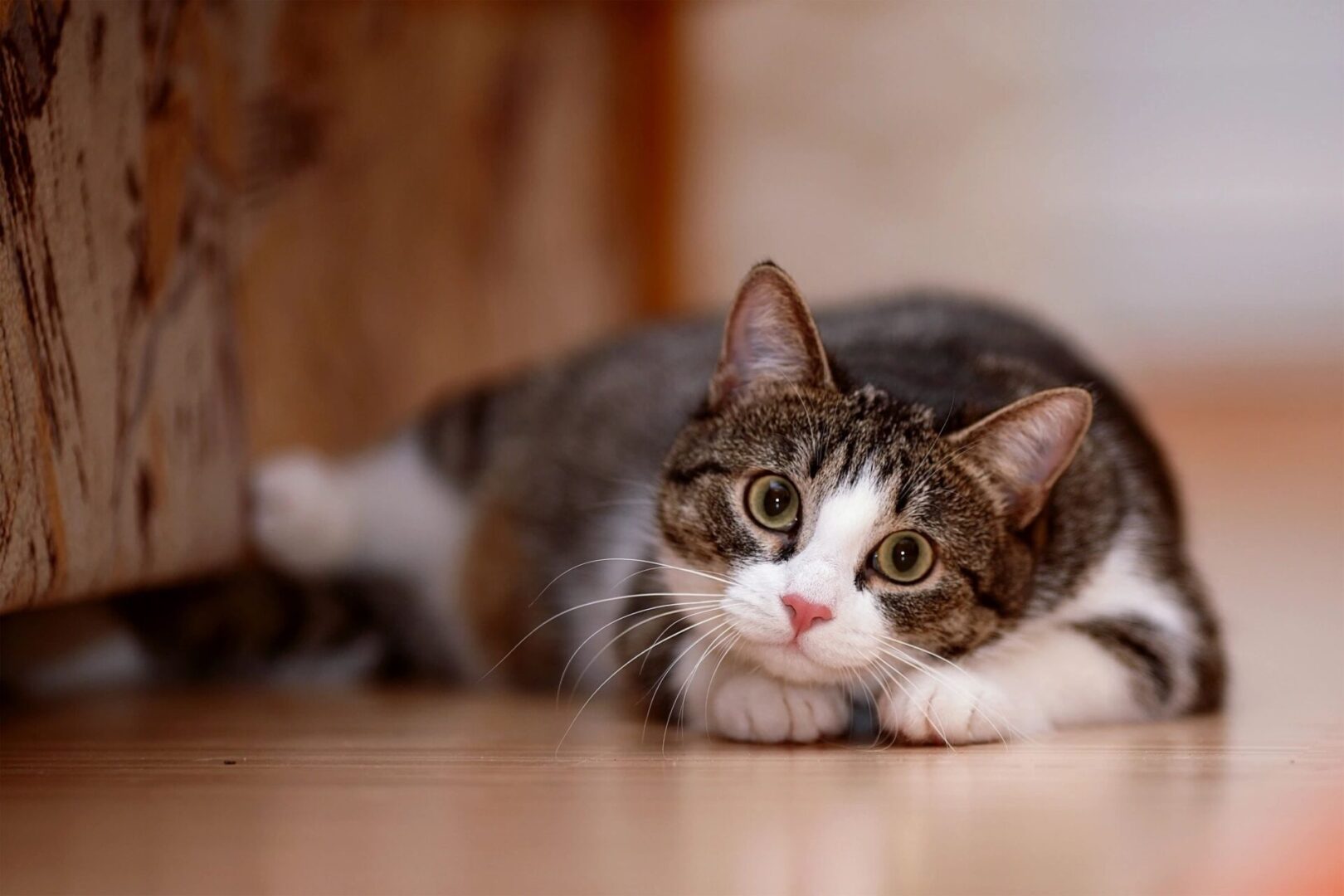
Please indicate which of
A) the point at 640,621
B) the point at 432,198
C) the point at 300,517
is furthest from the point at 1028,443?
the point at 432,198

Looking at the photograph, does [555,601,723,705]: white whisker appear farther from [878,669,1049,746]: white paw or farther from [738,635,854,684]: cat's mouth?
[878,669,1049,746]: white paw

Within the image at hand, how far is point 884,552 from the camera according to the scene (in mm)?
1510

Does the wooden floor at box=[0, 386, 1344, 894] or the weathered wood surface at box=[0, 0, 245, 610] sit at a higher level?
the weathered wood surface at box=[0, 0, 245, 610]

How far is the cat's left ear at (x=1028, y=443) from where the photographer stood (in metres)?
1.55

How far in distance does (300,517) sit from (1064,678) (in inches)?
54.6

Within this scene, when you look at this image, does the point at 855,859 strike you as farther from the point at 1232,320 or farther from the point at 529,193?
the point at 1232,320

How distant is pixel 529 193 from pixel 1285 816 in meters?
2.62

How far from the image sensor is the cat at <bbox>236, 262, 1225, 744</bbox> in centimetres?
151

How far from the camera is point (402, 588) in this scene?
257 cm

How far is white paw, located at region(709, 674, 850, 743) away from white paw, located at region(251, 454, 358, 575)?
1.07m

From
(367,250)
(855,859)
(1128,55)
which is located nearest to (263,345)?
(367,250)

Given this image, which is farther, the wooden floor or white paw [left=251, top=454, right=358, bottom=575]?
white paw [left=251, top=454, right=358, bottom=575]

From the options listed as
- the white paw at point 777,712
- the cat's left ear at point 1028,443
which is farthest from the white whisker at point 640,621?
the cat's left ear at point 1028,443

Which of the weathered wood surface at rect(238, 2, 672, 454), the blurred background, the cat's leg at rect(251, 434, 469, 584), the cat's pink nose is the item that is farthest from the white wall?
the cat's pink nose
